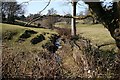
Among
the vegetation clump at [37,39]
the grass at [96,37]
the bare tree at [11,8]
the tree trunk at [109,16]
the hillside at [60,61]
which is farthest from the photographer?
the vegetation clump at [37,39]

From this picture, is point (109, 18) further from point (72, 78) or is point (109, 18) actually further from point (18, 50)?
point (18, 50)

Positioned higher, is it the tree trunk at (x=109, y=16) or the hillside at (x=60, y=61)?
the tree trunk at (x=109, y=16)

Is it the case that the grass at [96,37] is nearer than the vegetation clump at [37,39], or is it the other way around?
the grass at [96,37]

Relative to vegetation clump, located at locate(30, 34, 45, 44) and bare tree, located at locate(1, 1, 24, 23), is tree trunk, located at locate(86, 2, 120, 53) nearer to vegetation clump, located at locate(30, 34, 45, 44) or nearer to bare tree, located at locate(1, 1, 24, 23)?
bare tree, located at locate(1, 1, 24, 23)

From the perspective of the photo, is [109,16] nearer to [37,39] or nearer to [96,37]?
[96,37]

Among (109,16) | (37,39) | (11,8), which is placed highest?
(11,8)

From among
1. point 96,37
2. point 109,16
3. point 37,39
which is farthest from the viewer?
point 37,39

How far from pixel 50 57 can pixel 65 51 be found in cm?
160

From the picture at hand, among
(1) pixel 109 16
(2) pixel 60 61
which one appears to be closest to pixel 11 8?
(2) pixel 60 61

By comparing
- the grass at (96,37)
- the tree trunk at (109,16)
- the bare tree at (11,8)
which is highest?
the bare tree at (11,8)

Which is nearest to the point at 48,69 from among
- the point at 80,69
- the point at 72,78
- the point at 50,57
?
the point at 50,57

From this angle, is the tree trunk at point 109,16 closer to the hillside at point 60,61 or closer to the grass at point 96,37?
the hillside at point 60,61

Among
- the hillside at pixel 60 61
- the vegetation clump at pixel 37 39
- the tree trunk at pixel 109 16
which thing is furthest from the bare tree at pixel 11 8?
the vegetation clump at pixel 37 39

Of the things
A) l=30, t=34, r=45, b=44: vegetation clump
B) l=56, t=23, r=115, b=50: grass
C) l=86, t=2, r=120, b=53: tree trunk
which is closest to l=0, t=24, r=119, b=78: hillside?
l=56, t=23, r=115, b=50: grass
